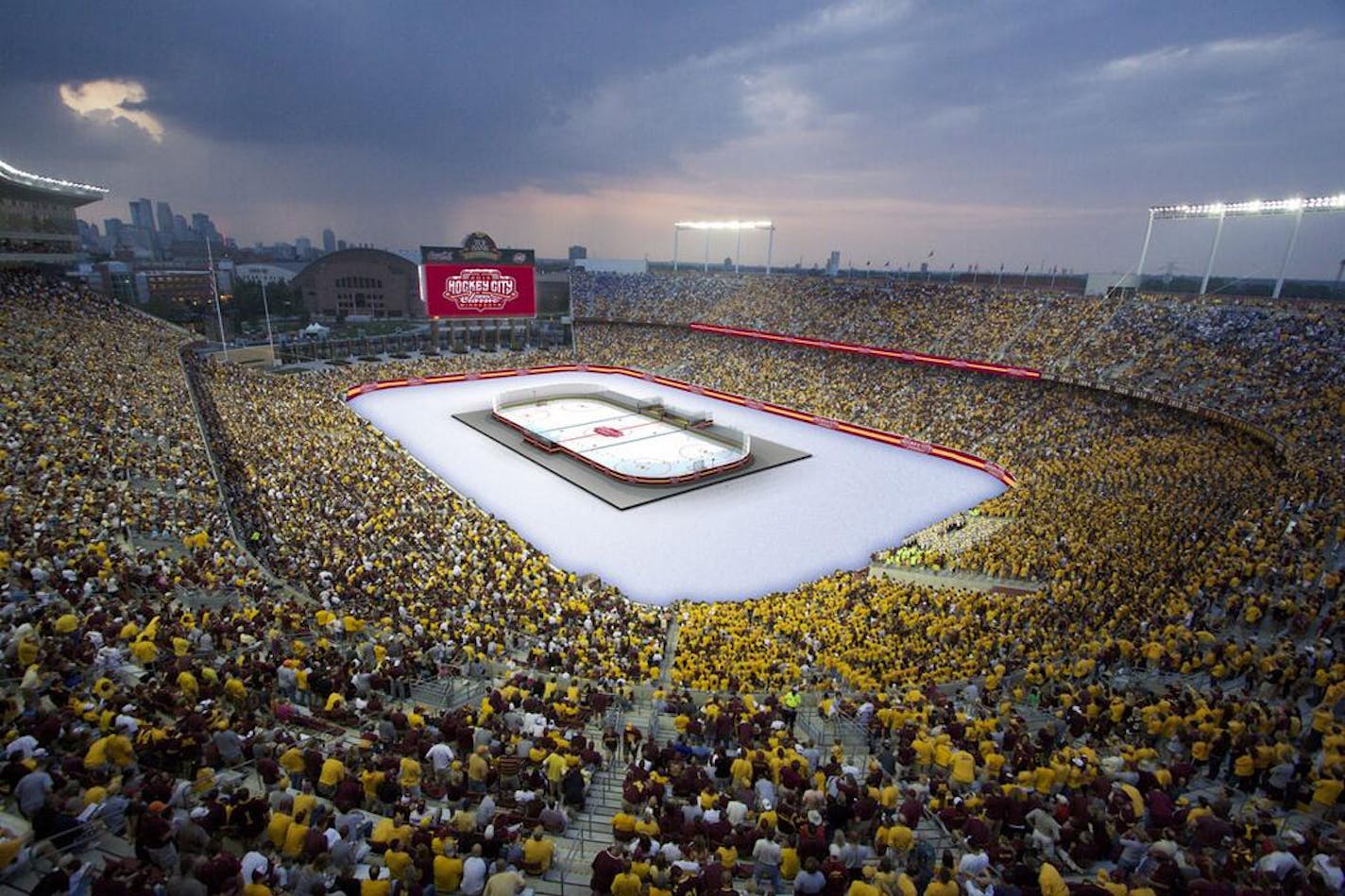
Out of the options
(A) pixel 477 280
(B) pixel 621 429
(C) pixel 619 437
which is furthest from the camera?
(A) pixel 477 280

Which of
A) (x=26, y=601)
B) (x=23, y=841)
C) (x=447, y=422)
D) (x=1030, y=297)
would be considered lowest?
(x=447, y=422)

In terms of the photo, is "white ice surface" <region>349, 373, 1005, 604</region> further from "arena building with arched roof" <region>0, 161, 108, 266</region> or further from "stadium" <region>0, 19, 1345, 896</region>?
"arena building with arched roof" <region>0, 161, 108, 266</region>

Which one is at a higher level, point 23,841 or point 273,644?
point 23,841

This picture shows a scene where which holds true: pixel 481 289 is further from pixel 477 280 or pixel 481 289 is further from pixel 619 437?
pixel 619 437

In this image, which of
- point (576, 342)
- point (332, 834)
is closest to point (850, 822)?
point (332, 834)

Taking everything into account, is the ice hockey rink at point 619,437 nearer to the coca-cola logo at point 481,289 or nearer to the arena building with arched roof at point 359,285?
the coca-cola logo at point 481,289

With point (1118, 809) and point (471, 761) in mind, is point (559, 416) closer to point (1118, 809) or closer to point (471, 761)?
point (471, 761)

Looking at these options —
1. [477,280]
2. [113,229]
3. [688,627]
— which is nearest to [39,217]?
[477,280]
